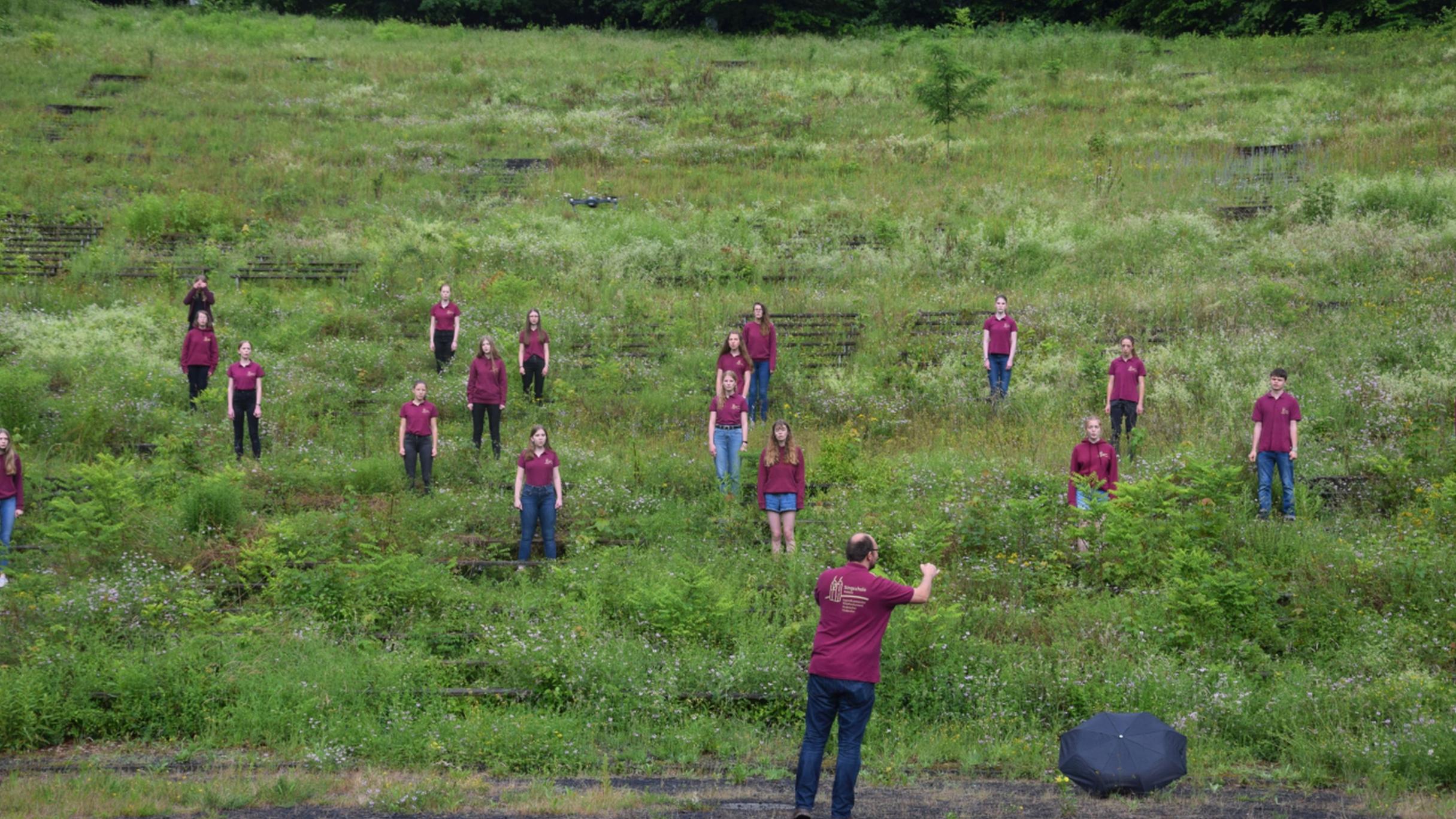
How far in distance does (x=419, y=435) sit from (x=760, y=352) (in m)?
4.79

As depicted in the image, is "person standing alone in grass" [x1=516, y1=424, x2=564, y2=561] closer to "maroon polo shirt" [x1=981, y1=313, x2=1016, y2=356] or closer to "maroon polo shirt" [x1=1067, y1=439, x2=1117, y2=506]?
"maroon polo shirt" [x1=1067, y1=439, x2=1117, y2=506]

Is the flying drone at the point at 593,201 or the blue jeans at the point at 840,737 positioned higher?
the flying drone at the point at 593,201

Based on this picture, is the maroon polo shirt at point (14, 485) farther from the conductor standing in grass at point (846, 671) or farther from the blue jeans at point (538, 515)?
the conductor standing in grass at point (846, 671)

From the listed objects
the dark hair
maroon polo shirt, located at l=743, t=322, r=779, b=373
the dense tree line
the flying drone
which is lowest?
the dark hair

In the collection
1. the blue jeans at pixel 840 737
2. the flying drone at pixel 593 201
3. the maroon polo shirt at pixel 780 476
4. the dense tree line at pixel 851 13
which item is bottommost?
the blue jeans at pixel 840 737

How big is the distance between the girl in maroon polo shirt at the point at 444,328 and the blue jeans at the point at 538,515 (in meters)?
6.48

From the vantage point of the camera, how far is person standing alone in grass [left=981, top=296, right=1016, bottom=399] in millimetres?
16328

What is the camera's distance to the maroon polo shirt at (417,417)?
13516mm

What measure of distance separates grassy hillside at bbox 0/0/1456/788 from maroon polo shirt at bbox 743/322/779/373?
1180 millimetres

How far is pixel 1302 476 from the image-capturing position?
13.7 metres

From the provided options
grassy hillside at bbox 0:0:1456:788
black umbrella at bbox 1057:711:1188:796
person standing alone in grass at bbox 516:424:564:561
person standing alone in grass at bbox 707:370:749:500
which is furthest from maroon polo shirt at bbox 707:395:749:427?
black umbrella at bbox 1057:711:1188:796

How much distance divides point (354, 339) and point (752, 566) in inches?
427

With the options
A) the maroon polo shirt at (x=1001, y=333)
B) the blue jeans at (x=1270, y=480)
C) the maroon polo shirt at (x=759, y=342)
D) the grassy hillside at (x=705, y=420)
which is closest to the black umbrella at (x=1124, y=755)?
the grassy hillside at (x=705, y=420)

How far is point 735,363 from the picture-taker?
14344 millimetres
